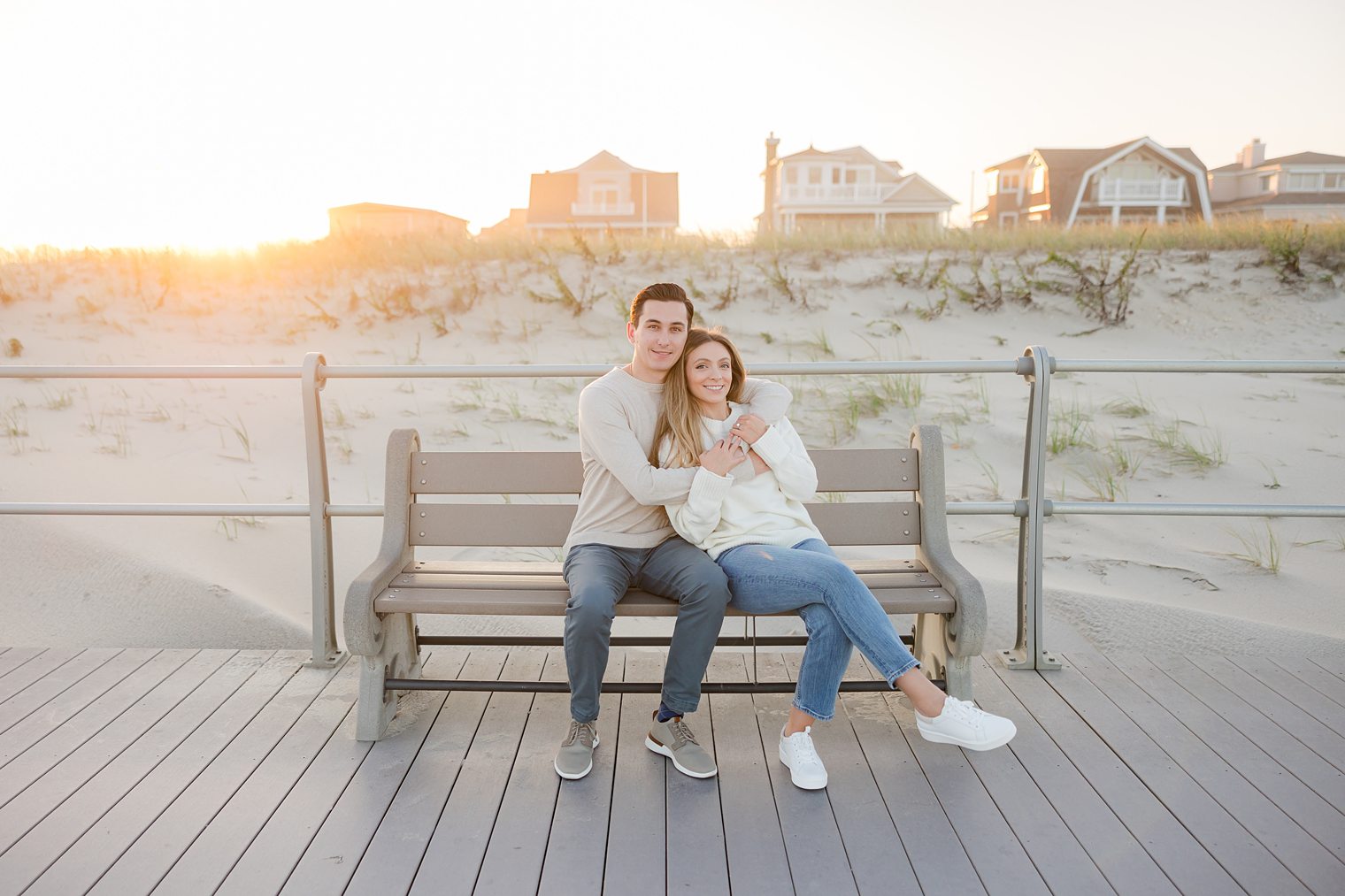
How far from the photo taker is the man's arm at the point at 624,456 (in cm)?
302

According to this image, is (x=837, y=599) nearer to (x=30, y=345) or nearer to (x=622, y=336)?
(x=622, y=336)

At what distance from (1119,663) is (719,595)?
1.75m

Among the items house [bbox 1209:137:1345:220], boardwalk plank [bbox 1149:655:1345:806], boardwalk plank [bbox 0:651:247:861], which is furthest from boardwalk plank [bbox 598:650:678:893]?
house [bbox 1209:137:1345:220]

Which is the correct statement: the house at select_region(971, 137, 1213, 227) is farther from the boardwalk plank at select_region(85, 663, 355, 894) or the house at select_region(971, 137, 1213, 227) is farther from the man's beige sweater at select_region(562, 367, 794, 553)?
the boardwalk plank at select_region(85, 663, 355, 894)

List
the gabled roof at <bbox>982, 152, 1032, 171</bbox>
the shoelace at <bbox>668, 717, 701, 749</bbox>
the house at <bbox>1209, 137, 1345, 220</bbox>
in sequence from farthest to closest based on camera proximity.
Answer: the gabled roof at <bbox>982, 152, 1032, 171</bbox>, the house at <bbox>1209, 137, 1345, 220</bbox>, the shoelace at <bbox>668, 717, 701, 749</bbox>

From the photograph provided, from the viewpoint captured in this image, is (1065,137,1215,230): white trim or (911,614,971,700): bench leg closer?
(911,614,971,700): bench leg

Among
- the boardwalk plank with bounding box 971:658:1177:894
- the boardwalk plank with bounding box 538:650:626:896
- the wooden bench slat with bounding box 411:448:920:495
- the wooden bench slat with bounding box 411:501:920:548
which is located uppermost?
the wooden bench slat with bounding box 411:448:920:495

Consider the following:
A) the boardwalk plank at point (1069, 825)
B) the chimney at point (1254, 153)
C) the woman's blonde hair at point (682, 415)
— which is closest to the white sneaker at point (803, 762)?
the boardwalk plank at point (1069, 825)

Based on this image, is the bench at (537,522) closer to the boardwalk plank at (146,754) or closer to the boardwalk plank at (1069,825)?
the boardwalk plank at (1069,825)

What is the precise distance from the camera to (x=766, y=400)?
3.21 m

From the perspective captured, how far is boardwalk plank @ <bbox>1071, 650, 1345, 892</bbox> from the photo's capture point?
7.92 ft

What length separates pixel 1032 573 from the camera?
3676 millimetres

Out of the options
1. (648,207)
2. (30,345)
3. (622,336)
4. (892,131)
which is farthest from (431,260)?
(892,131)

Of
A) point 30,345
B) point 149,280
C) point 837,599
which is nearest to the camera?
point 837,599
